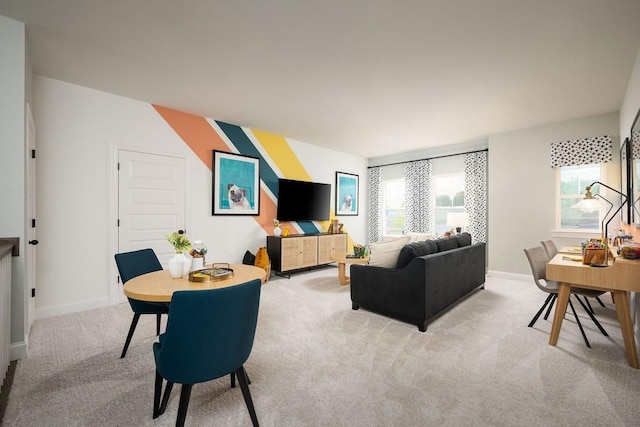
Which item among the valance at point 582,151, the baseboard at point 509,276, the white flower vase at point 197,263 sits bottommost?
the baseboard at point 509,276

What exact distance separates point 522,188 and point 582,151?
0.94 metres

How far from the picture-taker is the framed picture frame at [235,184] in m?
4.61

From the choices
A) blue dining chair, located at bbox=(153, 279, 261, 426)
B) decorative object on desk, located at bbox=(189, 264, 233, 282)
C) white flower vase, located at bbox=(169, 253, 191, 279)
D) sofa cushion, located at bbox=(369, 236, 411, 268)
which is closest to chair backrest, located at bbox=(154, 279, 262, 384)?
blue dining chair, located at bbox=(153, 279, 261, 426)

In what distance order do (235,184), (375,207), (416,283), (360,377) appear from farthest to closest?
1. (375,207)
2. (235,184)
3. (416,283)
4. (360,377)

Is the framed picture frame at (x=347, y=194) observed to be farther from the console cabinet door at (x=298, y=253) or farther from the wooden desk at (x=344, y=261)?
the wooden desk at (x=344, y=261)

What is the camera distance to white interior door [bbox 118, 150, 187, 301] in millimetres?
3697

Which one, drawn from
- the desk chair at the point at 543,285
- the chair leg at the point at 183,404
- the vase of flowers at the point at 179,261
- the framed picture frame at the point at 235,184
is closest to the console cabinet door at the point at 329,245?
the framed picture frame at the point at 235,184

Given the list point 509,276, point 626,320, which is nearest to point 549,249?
point 626,320

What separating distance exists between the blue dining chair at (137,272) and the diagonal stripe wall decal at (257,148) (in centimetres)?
230

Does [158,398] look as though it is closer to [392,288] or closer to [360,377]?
[360,377]

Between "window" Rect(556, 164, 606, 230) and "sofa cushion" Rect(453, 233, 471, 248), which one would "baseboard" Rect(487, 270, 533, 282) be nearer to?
"window" Rect(556, 164, 606, 230)

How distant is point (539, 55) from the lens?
2.67 meters

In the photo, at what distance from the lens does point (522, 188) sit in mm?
4980

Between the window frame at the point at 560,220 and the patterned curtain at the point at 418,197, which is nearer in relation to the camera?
the window frame at the point at 560,220
